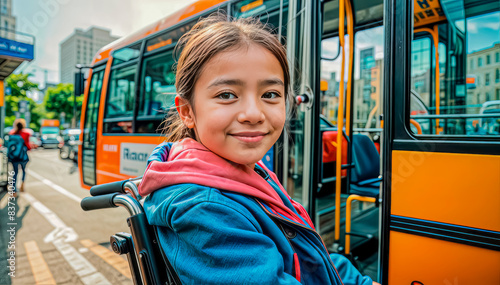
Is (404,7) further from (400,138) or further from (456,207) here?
(456,207)

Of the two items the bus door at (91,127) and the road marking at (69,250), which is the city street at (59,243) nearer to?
the road marking at (69,250)

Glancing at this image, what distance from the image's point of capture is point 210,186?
0.85 m

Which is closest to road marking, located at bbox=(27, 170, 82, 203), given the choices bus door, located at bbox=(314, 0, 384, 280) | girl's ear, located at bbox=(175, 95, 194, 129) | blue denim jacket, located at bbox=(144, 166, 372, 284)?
bus door, located at bbox=(314, 0, 384, 280)

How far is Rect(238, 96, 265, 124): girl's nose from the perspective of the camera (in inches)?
34.8

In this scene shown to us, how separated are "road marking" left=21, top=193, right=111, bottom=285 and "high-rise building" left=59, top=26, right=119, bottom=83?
228cm

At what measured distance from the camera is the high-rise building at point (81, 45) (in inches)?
231

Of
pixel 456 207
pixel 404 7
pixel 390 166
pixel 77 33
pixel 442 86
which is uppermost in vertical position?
pixel 77 33

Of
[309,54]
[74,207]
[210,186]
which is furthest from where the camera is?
[74,207]

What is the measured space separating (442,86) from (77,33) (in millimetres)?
5785

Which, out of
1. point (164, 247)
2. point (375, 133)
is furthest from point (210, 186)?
point (375, 133)

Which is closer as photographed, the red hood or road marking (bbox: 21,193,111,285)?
the red hood

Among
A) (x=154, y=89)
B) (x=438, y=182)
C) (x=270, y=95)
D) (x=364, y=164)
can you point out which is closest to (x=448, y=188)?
(x=438, y=182)

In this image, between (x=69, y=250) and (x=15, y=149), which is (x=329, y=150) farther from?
(x=15, y=149)

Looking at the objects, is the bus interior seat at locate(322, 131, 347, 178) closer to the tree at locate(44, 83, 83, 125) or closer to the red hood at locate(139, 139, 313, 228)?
the red hood at locate(139, 139, 313, 228)
